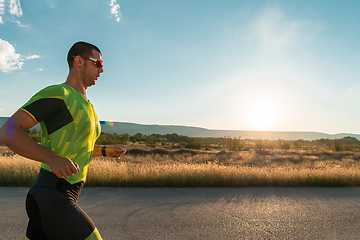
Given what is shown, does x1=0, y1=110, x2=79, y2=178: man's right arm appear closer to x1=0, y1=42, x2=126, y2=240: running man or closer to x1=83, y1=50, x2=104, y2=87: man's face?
x1=0, y1=42, x2=126, y2=240: running man

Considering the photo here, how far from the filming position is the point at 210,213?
4906 mm

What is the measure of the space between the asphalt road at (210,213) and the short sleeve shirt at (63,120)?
2585 mm

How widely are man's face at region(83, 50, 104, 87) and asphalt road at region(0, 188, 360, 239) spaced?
276 centimetres

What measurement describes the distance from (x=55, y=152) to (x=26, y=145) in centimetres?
20

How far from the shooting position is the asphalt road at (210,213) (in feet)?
12.9

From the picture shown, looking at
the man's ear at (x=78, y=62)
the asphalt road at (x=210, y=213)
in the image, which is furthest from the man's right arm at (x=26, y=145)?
the asphalt road at (x=210, y=213)

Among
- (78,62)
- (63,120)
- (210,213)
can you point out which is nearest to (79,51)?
(78,62)

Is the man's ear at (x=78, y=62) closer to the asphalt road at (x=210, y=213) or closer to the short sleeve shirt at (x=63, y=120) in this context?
the short sleeve shirt at (x=63, y=120)

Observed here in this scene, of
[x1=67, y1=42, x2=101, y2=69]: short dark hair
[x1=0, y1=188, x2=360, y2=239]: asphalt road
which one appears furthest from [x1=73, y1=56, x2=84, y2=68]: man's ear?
[x1=0, y1=188, x2=360, y2=239]: asphalt road

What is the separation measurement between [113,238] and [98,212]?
140 centimetres

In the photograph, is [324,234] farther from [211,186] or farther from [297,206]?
[211,186]

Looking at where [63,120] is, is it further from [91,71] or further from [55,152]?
[91,71]

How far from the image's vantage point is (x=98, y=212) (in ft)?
16.1

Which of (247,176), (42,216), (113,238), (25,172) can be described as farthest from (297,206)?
(25,172)
